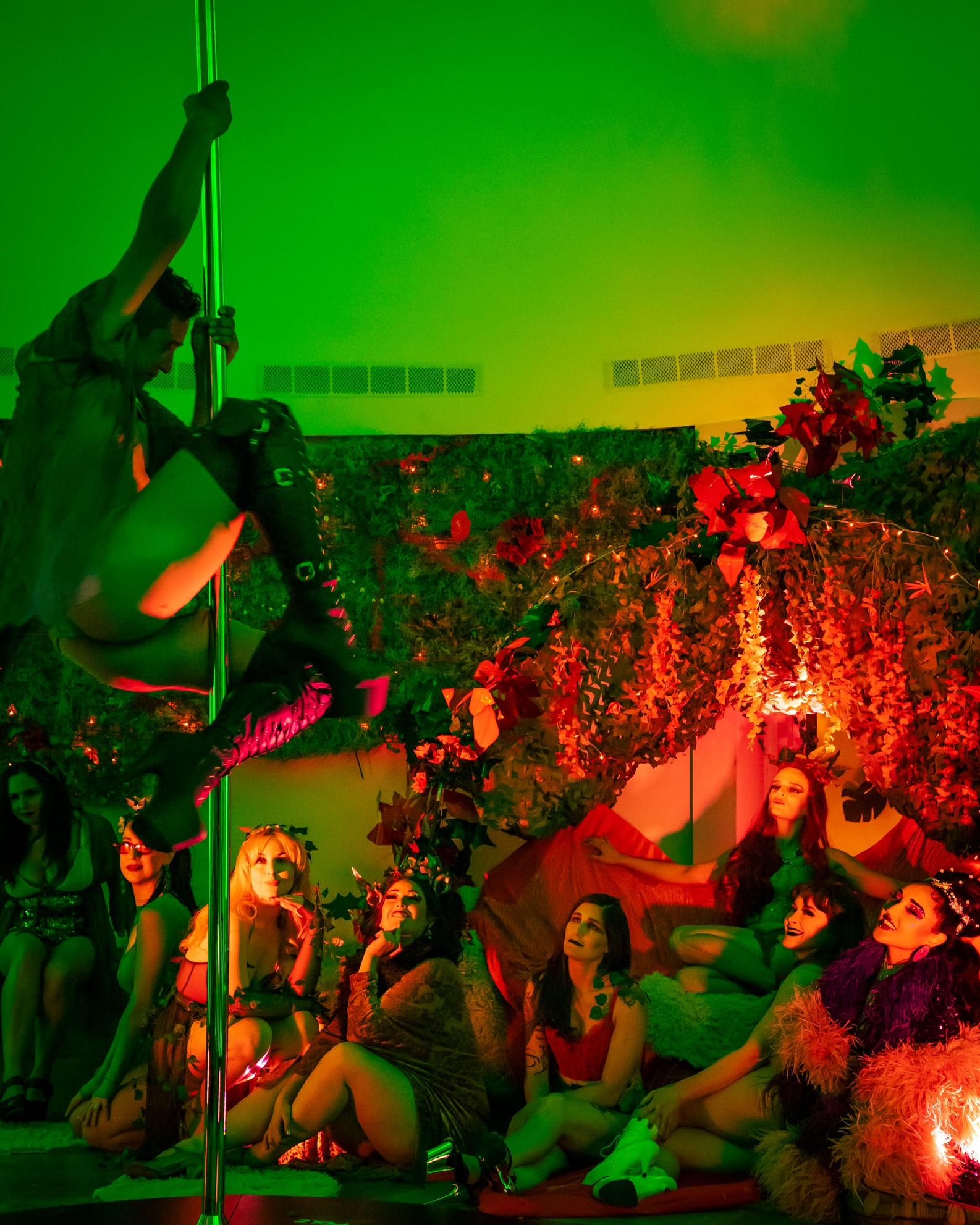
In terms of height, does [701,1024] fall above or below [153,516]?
below

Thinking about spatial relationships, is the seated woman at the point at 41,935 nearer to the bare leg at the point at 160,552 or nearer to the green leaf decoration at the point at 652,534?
the green leaf decoration at the point at 652,534

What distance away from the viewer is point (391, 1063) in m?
3.48

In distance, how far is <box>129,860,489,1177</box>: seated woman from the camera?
3.42 metres

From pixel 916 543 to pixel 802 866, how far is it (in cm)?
111

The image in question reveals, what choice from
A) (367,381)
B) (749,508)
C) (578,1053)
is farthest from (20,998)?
(749,508)

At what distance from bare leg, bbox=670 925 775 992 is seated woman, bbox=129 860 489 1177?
0.68m

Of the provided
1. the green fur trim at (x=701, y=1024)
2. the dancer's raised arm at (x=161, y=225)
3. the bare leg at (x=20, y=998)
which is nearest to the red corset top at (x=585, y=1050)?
the green fur trim at (x=701, y=1024)

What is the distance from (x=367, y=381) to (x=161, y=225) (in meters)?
3.73

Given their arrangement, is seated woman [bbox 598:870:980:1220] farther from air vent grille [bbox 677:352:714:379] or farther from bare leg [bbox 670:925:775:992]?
air vent grille [bbox 677:352:714:379]

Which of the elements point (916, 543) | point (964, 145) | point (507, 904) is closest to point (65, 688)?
point (507, 904)

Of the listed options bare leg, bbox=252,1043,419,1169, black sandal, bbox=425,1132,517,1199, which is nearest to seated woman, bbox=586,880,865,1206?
black sandal, bbox=425,1132,517,1199

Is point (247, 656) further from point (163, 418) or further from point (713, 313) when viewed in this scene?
point (713, 313)

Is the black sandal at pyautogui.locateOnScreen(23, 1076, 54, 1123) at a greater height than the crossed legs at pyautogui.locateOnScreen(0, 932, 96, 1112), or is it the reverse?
the crossed legs at pyautogui.locateOnScreen(0, 932, 96, 1112)

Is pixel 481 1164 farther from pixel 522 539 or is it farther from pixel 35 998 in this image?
pixel 522 539
